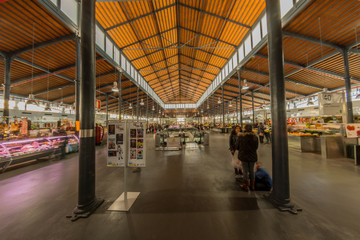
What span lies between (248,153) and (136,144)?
257 cm

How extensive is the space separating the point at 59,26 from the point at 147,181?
8.41 metres

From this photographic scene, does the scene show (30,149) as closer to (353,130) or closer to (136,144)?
(136,144)

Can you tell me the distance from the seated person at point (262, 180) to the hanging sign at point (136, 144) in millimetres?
2803

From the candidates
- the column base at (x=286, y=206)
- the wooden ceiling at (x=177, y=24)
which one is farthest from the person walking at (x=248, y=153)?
the wooden ceiling at (x=177, y=24)

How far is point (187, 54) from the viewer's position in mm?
15734

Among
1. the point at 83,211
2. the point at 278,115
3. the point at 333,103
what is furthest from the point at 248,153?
the point at 333,103

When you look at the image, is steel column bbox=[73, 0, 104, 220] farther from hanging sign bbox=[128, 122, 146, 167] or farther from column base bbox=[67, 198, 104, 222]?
hanging sign bbox=[128, 122, 146, 167]

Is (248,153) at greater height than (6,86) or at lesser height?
lesser

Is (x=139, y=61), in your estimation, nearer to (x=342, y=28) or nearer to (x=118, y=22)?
(x=118, y=22)

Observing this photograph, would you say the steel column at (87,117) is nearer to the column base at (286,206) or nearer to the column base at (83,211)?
the column base at (83,211)

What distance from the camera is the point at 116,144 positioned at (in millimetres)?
2705

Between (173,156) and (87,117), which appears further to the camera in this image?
(173,156)

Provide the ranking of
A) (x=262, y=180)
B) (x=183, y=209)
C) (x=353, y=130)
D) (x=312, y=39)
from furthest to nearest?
(x=312, y=39), (x=353, y=130), (x=262, y=180), (x=183, y=209)

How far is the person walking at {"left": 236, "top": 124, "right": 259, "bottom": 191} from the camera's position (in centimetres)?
300
